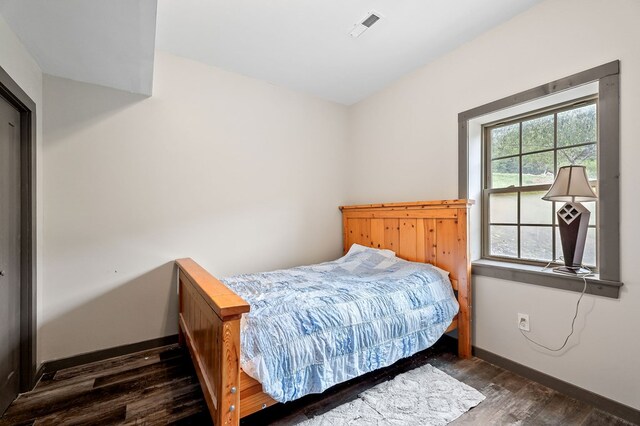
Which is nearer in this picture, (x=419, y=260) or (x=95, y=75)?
(x=95, y=75)

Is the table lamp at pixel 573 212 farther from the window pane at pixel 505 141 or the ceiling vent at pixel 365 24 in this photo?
the ceiling vent at pixel 365 24

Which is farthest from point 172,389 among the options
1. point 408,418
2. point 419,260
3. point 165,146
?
point 419,260

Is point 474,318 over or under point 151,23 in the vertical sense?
under

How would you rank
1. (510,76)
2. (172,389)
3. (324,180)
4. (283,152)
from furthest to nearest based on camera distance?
1. (324,180)
2. (283,152)
3. (510,76)
4. (172,389)

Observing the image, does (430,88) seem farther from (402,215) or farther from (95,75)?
(95,75)

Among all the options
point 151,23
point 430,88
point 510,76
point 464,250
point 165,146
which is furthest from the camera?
point 430,88

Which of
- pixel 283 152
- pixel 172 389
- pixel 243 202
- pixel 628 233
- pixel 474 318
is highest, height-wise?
pixel 283 152

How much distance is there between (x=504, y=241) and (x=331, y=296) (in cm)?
155

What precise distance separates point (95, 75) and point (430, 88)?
2766 mm

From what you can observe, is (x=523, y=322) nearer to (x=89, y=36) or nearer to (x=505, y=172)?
(x=505, y=172)

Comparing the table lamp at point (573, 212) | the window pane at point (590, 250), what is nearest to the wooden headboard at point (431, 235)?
the table lamp at point (573, 212)

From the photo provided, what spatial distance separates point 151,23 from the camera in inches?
61.1

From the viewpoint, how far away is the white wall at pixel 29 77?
5.28 feet

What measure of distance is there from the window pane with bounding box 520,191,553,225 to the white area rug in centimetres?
129
